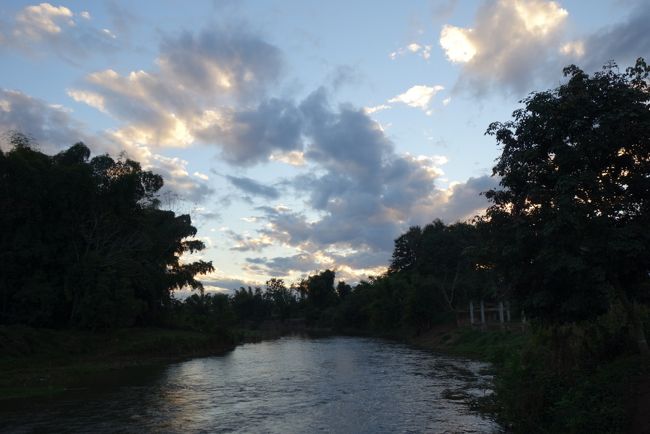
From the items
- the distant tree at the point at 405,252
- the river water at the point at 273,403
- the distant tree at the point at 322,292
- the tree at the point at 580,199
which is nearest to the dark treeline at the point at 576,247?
the tree at the point at 580,199

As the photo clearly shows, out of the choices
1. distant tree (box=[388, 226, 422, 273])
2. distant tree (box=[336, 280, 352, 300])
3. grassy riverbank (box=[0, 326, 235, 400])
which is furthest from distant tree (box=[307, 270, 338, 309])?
grassy riverbank (box=[0, 326, 235, 400])

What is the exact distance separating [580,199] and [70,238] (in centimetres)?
4740

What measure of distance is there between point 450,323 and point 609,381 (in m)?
60.6

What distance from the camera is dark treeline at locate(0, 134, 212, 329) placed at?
146 feet

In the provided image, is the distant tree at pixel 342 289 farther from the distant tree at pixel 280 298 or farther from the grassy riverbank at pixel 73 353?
the grassy riverbank at pixel 73 353

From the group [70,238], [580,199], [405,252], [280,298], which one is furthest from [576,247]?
[280,298]

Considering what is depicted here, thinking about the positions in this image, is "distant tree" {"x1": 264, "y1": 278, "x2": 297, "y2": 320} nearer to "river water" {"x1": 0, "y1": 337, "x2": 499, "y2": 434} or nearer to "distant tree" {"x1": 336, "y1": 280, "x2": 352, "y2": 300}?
"distant tree" {"x1": 336, "y1": 280, "x2": 352, "y2": 300}

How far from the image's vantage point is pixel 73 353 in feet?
136

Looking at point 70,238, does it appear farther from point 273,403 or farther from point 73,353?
point 273,403

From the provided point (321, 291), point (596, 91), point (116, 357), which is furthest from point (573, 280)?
point (321, 291)

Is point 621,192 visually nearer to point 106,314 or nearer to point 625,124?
point 625,124

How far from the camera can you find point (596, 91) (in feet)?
47.5

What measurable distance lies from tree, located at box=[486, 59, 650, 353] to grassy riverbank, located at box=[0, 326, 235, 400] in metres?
24.3

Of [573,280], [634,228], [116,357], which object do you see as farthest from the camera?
[116,357]
